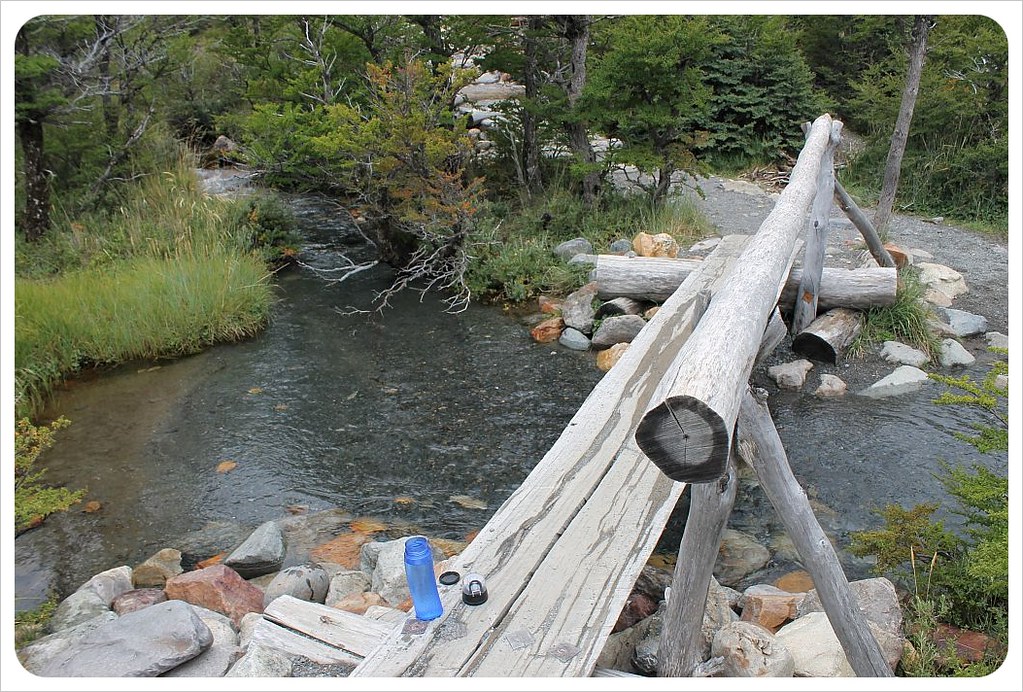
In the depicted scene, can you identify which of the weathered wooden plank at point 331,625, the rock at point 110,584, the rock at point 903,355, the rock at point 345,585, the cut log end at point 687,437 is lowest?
the rock at point 110,584

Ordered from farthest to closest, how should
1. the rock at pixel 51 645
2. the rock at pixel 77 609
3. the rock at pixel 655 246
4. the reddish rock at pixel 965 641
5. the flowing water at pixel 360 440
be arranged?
the rock at pixel 655 246 → the flowing water at pixel 360 440 → the rock at pixel 77 609 → the rock at pixel 51 645 → the reddish rock at pixel 965 641

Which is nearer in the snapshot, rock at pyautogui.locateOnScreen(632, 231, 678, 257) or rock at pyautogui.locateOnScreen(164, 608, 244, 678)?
rock at pyautogui.locateOnScreen(164, 608, 244, 678)

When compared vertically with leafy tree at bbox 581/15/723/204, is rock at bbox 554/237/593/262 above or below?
below

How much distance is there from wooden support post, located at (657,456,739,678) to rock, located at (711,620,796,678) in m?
0.12

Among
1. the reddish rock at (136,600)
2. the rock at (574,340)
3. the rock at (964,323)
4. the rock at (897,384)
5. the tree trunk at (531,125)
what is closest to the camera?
the reddish rock at (136,600)

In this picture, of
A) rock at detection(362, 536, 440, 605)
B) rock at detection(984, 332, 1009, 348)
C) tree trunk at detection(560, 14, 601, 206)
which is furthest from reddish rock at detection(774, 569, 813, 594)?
tree trunk at detection(560, 14, 601, 206)

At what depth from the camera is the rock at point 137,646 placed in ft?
10.3

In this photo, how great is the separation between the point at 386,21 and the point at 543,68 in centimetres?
243

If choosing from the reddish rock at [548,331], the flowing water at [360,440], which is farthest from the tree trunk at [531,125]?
the flowing water at [360,440]

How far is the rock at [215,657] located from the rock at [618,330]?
4514 millimetres

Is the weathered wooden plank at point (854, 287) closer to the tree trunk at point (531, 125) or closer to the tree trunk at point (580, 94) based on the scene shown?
the tree trunk at point (580, 94)

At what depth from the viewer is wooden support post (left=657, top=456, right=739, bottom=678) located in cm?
272

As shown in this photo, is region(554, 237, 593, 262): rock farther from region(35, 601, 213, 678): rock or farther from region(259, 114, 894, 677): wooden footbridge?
region(35, 601, 213, 678): rock

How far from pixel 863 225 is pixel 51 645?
23.8 ft
